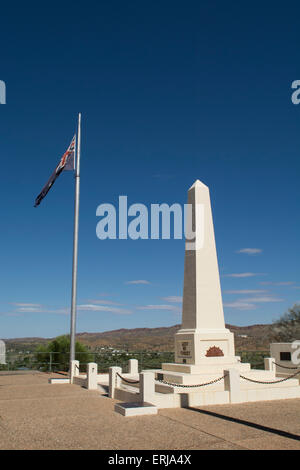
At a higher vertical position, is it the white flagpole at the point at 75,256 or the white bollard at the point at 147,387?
the white flagpole at the point at 75,256

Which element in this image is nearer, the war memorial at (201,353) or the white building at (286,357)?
the war memorial at (201,353)

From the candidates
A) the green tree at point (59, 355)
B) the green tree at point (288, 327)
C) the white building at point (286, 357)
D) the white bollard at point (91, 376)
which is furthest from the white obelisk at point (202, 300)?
the green tree at point (288, 327)

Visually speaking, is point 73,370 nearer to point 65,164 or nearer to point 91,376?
point 91,376

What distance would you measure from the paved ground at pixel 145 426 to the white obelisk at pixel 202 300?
3.09 m

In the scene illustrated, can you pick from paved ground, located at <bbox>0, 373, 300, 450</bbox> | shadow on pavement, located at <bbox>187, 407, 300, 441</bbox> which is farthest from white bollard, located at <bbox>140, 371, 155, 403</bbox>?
shadow on pavement, located at <bbox>187, 407, 300, 441</bbox>

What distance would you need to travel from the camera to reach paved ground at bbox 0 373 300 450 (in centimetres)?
618

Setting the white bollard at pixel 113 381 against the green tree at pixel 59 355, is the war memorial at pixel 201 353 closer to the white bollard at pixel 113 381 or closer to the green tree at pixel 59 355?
the white bollard at pixel 113 381

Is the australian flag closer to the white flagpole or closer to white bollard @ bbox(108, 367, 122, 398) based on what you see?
the white flagpole

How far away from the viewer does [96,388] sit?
13781 millimetres

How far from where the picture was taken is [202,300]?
13828mm

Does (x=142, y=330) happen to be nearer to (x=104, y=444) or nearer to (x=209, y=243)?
(x=209, y=243)

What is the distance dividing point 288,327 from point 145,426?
2002cm

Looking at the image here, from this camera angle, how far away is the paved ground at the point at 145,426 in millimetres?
6184

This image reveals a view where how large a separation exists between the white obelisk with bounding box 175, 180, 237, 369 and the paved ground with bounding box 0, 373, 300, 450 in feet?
10.1
